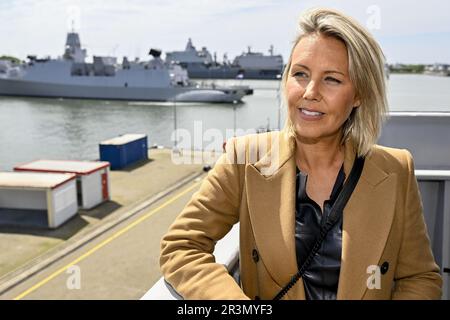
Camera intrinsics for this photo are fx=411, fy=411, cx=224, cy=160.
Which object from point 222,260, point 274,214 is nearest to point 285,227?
point 274,214

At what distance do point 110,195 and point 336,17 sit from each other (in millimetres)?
16248

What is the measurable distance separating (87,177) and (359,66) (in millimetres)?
14977

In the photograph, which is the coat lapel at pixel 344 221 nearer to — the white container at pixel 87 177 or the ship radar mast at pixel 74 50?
the white container at pixel 87 177

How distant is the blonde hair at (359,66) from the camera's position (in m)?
1.93

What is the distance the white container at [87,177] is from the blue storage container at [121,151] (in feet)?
18.2

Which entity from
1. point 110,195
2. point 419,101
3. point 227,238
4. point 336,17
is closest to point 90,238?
point 110,195

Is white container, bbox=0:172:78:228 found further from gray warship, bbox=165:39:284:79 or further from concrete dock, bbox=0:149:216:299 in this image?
gray warship, bbox=165:39:284:79

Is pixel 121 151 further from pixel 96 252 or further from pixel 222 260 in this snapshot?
pixel 222 260

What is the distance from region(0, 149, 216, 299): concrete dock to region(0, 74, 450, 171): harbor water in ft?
29.7

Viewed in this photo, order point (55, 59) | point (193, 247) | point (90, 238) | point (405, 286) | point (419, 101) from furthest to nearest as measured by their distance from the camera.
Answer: point (55, 59), point (90, 238), point (419, 101), point (405, 286), point (193, 247)

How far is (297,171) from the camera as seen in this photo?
221 centimetres

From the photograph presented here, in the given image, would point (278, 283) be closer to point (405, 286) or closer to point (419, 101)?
point (405, 286)

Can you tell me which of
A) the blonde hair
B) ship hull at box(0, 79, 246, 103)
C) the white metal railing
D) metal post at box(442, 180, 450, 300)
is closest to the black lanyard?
the blonde hair

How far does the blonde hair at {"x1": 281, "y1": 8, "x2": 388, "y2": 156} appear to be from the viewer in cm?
193
